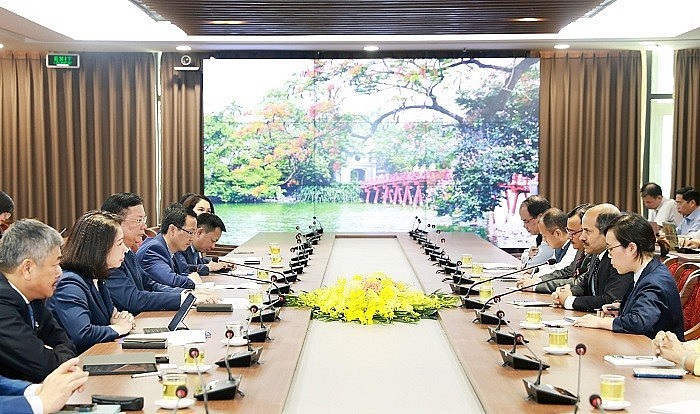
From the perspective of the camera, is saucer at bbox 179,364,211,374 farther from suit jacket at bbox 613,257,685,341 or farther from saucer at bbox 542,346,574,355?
suit jacket at bbox 613,257,685,341

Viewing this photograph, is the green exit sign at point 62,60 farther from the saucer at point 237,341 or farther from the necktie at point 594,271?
the saucer at point 237,341

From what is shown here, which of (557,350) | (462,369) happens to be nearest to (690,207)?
(557,350)

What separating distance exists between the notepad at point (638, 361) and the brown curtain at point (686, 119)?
8712 millimetres

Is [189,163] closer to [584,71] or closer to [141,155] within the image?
[141,155]

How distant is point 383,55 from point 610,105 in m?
2.74

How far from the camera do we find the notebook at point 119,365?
3.53 meters

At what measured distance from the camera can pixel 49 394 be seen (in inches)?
115

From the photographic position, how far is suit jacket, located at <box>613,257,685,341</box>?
4.42 m

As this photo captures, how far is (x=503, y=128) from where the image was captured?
12.2 metres

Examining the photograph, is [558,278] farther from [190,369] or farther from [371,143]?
[371,143]

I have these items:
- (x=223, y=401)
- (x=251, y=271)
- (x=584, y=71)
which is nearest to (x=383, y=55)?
(x=584, y=71)

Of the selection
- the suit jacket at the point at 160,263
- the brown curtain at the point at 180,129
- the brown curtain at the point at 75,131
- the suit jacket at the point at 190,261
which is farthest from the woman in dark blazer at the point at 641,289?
the brown curtain at the point at 75,131

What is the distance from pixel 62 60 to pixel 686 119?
726 cm

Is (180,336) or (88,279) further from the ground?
(88,279)
